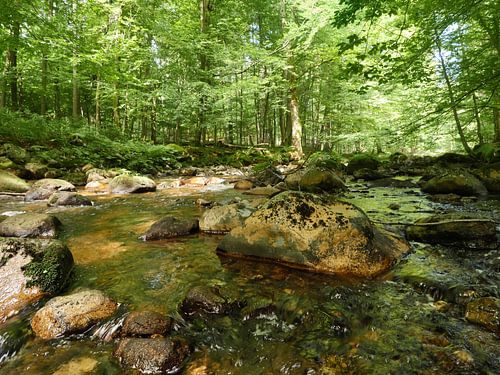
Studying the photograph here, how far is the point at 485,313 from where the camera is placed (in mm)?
2402

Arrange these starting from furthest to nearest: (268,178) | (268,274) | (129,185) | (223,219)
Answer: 1. (268,178)
2. (129,185)
3. (223,219)
4. (268,274)

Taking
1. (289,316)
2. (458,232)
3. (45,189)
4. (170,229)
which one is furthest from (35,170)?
(458,232)

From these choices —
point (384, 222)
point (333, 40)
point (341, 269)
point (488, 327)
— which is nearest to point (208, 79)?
point (333, 40)

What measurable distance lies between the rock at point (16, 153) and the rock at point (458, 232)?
12331 mm

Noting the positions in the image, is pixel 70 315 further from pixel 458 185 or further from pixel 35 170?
pixel 35 170

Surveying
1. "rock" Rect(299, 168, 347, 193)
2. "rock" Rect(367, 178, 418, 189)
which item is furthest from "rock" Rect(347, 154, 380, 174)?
"rock" Rect(299, 168, 347, 193)

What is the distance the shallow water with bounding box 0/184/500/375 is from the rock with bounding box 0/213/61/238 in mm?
531

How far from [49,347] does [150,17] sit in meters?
20.8

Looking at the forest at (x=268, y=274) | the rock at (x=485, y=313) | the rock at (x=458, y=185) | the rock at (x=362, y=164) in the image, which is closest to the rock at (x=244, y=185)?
the forest at (x=268, y=274)

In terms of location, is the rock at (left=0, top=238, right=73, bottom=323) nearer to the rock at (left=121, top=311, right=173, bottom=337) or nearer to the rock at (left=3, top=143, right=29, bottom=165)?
the rock at (left=121, top=311, right=173, bottom=337)

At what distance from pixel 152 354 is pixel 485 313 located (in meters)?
2.56

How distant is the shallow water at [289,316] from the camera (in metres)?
2.06

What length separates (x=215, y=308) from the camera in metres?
2.72

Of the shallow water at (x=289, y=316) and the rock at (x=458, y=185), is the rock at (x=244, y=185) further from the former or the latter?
the shallow water at (x=289, y=316)
